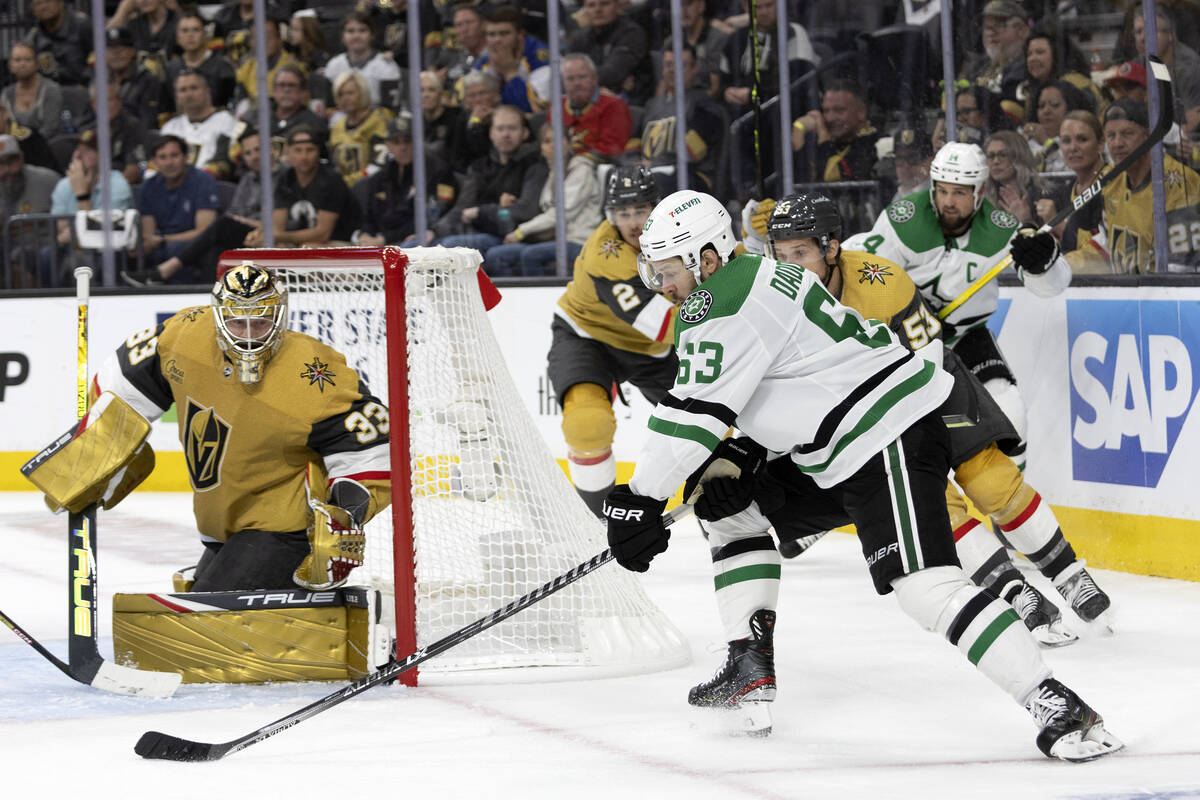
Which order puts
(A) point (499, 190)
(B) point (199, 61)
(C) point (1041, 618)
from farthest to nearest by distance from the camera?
(B) point (199, 61) → (A) point (499, 190) → (C) point (1041, 618)

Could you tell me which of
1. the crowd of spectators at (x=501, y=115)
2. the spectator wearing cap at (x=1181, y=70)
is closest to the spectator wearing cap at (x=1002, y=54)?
the crowd of spectators at (x=501, y=115)

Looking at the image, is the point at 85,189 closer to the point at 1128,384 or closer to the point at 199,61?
the point at 199,61

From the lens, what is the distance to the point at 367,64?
7.86 metres

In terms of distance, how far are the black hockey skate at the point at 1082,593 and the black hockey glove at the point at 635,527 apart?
142cm

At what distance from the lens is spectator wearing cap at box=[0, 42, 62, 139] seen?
315 inches

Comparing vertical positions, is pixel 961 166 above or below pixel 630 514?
above

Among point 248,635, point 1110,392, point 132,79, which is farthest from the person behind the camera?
A: point 132,79

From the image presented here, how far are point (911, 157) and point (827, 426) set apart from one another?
3378mm

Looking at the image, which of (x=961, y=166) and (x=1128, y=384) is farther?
(x=1128, y=384)

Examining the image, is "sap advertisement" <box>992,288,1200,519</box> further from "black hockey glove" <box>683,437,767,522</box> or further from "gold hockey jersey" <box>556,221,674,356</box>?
"black hockey glove" <box>683,437,767,522</box>

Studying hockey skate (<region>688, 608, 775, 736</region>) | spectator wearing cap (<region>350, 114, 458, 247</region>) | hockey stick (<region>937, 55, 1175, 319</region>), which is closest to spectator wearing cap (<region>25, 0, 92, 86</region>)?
spectator wearing cap (<region>350, 114, 458, 247</region>)

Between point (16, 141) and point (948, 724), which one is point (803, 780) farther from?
point (16, 141)

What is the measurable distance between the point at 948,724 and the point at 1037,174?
2.87 m

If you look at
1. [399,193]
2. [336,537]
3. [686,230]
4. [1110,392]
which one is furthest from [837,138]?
[686,230]
